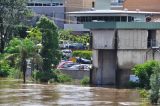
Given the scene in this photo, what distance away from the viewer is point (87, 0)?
110 metres

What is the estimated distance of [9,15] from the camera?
8069 cm

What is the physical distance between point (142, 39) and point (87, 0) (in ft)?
186

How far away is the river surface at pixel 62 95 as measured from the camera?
131 feet

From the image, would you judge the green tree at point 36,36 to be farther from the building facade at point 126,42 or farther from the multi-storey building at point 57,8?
the multi-storey building at point 57,8

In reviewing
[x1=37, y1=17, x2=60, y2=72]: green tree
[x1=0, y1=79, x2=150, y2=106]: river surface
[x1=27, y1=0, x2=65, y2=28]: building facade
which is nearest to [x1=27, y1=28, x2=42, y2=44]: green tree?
[x1=37, y1=17, x2=60, y2=72]: green tree

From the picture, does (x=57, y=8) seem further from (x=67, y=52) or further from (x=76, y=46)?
(x=67, y=52)

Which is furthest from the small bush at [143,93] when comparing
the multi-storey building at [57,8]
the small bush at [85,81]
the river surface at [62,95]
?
the multi-storey building at [57,8]

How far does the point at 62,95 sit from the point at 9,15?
37196 mm

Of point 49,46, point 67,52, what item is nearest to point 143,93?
point 49,46

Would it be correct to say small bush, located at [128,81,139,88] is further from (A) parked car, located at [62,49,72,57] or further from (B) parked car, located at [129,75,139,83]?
(A) parked car, located at [62,49,72,57]

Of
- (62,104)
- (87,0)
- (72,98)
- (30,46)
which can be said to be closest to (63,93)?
(72,98)

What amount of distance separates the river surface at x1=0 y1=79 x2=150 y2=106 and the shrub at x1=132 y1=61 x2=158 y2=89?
1.38 m

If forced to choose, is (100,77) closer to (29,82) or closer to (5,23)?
(29,82)

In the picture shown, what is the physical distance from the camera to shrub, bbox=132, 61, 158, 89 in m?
49.3
